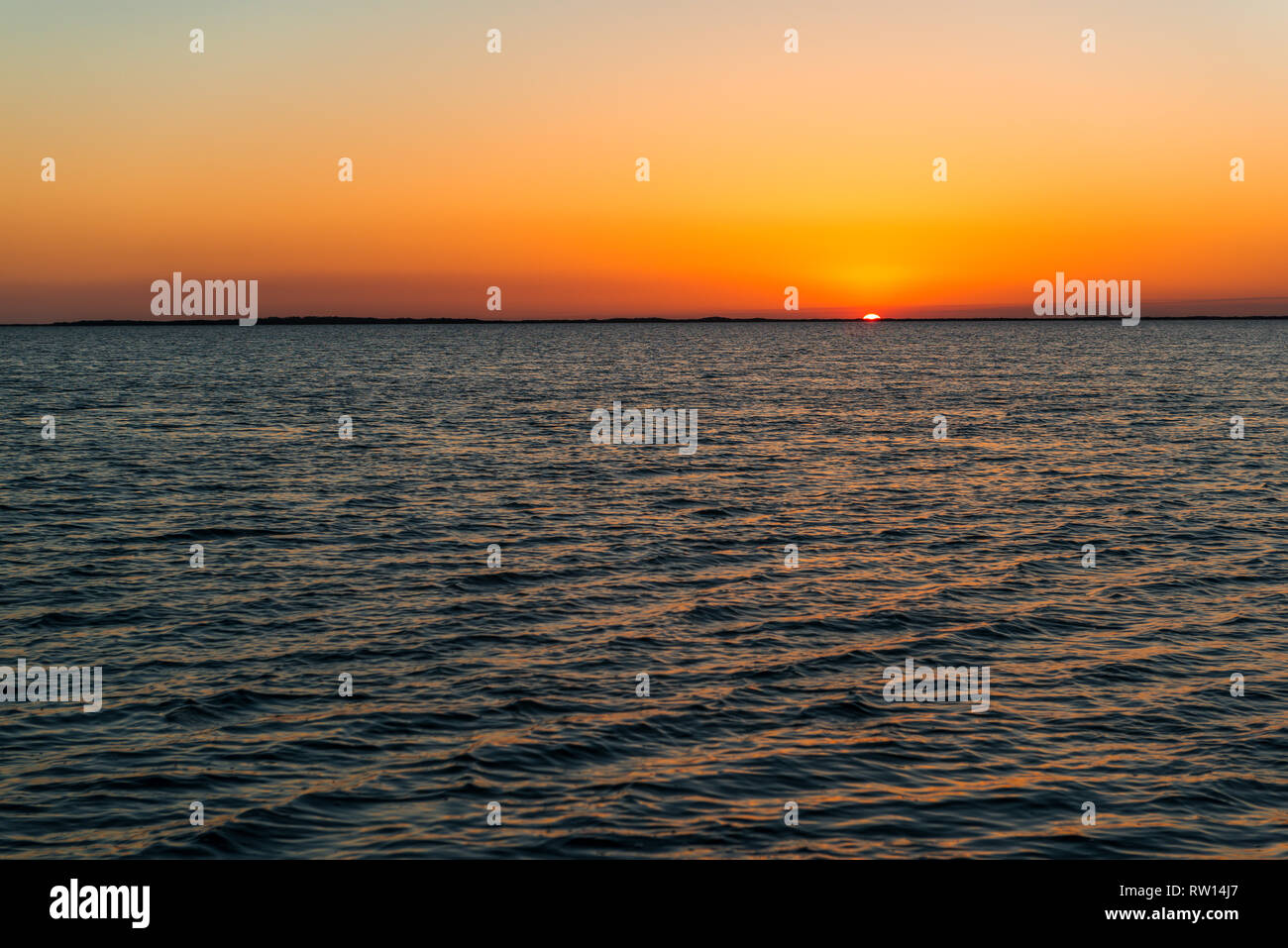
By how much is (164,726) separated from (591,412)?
61740 mm

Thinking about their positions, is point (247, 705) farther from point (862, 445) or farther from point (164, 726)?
point (862, 445)

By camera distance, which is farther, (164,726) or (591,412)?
(591,412)

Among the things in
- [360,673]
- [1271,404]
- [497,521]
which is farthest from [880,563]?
[1271,404]

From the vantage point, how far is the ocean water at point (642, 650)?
14688mm

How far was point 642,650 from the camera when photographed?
72.2 ft

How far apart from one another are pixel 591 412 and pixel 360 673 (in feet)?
194

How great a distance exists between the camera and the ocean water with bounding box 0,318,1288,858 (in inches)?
578
